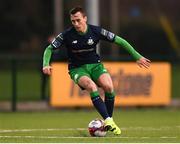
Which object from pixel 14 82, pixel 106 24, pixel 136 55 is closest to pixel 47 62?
pixel 136 55

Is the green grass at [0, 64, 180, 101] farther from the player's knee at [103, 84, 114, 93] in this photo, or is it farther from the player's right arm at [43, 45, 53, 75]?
the player's right arm at [43, 45, 53, 75]

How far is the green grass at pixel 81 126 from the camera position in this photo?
523 inches

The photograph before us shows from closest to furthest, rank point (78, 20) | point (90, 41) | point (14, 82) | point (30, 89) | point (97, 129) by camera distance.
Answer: point (97, 129) < point (78, 20) < point (90, 41) < point (14, 82) < point (30, 89)

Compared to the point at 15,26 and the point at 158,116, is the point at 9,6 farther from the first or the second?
the point at 158,116

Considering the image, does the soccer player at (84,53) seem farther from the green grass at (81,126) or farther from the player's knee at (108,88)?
the green grass at (81,126)

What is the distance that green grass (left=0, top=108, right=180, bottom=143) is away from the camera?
1328 cm

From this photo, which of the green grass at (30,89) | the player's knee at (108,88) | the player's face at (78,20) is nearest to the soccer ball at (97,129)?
the player's knee at (108,88)


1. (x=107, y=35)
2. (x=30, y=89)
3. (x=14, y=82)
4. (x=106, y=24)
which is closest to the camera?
(x=107, y=35)

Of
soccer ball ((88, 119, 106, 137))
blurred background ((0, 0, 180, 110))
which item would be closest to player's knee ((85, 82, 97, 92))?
soccer ball ((88, 119, 106, 137))

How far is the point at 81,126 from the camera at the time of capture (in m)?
16.7

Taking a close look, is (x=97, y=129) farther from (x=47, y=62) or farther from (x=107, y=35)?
(x=107, y=35)

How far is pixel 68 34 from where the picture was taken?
14031 millimetres

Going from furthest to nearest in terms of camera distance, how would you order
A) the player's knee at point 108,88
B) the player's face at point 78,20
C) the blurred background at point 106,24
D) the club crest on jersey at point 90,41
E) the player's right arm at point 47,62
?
the blurred background at point 106,24 → the player's knee at point 108,88 → the club crest on jersey at point 90,41 → the player's face at point 78,20 → the player's right arm at point 47,62

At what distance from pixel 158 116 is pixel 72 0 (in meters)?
26.3
